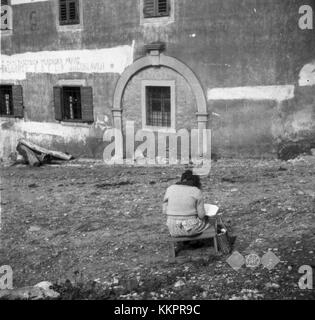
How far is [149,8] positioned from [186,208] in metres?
8.14

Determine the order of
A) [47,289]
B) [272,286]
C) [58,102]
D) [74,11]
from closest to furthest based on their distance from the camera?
[272,286] → [47,289] → [74,11] → [58,102]

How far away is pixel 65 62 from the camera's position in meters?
14.2

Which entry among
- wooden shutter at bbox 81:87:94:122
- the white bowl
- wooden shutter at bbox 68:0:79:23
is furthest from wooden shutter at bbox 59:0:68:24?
the white bowl

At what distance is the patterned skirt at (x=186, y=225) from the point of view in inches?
229

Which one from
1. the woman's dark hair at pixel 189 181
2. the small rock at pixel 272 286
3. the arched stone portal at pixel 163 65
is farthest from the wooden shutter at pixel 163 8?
the small rock at pixel 272 286

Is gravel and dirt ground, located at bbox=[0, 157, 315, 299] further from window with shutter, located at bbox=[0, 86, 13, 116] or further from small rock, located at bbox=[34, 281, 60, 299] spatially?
window with shutter, located at bbox=[0, 86, 13, 116]

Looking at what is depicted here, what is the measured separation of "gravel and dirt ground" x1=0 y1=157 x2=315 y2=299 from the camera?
5508 millimetres

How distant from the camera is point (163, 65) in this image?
12.4 metres

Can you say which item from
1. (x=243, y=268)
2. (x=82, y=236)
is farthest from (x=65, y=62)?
(x=243, y=268)

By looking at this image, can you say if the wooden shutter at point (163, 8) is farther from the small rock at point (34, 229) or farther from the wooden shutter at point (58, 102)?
the small rock at point (34, 229)

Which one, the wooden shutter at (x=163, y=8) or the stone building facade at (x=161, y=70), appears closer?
the stone building facade at (x=161, y=70)

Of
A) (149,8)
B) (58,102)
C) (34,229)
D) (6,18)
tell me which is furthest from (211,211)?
(6,18)

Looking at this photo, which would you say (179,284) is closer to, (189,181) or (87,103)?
(189,181)
